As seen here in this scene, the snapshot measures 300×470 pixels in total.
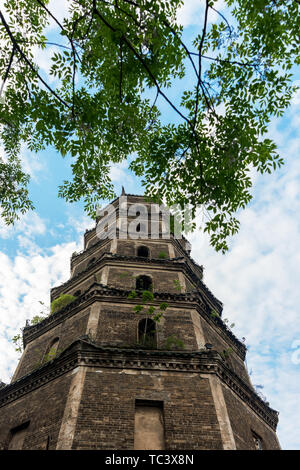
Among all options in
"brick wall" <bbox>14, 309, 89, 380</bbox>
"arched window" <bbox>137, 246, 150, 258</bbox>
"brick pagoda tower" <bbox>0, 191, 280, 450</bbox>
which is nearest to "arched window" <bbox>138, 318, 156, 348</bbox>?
"brick pagoda tower" <bbox>0, 191, 280, 450</bbox>

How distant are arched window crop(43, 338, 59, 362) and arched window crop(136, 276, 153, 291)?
11.7ft

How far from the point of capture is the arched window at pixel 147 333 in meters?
10.6

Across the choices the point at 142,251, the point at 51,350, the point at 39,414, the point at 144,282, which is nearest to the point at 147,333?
the point at 144,282

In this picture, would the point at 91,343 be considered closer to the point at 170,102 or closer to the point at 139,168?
the point at 139,168

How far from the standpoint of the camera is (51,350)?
1144 cm

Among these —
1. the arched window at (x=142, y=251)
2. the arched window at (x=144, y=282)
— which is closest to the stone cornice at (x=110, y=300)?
the arched window at (x=144, y=282)

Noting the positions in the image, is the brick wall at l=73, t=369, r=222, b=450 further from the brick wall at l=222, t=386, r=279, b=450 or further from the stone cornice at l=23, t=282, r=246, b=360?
the stone cornice at l=23, t=282, r=246, b=360

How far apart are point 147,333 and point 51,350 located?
3355mm

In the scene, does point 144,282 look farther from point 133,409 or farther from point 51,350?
point 133,409

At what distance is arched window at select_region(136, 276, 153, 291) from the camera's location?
42.9ft

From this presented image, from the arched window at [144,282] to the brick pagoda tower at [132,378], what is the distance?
0.04 metres

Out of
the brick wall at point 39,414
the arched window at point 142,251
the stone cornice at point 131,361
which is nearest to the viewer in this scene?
the brick wall at point 39,414

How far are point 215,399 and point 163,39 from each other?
27.8 ft

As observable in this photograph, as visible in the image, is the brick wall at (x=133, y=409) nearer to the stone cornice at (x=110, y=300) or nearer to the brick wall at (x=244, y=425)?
the brick wall at (x=244, y=425)
